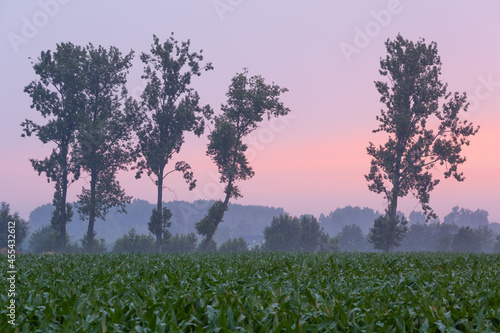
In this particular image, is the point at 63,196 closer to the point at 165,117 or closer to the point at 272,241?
the point at 165,117

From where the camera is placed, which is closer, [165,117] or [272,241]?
[165,117]

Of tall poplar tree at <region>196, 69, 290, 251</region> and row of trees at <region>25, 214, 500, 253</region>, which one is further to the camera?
row of trees at <region>25, 214, 500, 253</region>

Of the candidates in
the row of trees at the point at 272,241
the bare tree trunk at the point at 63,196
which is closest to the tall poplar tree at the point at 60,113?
the bare tree trunk at the point at 63,196

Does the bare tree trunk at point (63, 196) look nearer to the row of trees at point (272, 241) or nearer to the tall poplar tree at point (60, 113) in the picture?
the tall poplar tree at point (60, 113)

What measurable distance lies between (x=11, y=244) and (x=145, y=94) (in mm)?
49669

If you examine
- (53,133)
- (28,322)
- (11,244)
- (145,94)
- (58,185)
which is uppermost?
(145,94)

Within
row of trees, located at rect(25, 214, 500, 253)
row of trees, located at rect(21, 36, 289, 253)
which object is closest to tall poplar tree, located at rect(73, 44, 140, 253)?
row of trees, located at rect(21, 36, 289, 253)

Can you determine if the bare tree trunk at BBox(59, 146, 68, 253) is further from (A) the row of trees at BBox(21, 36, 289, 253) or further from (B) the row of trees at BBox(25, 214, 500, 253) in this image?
(B) the row of trees at BBox(25, 214, 500, 253)

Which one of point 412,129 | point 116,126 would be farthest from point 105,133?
point 412,129

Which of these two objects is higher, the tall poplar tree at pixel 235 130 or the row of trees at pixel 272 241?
the tall poplar tree at pixel 235 130

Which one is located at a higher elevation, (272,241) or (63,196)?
(63,196)

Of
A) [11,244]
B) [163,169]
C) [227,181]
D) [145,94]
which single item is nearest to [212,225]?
[227,181]

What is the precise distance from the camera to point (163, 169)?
53.2 metres

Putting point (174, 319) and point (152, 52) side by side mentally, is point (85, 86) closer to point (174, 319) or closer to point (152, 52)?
point (152, 52)
